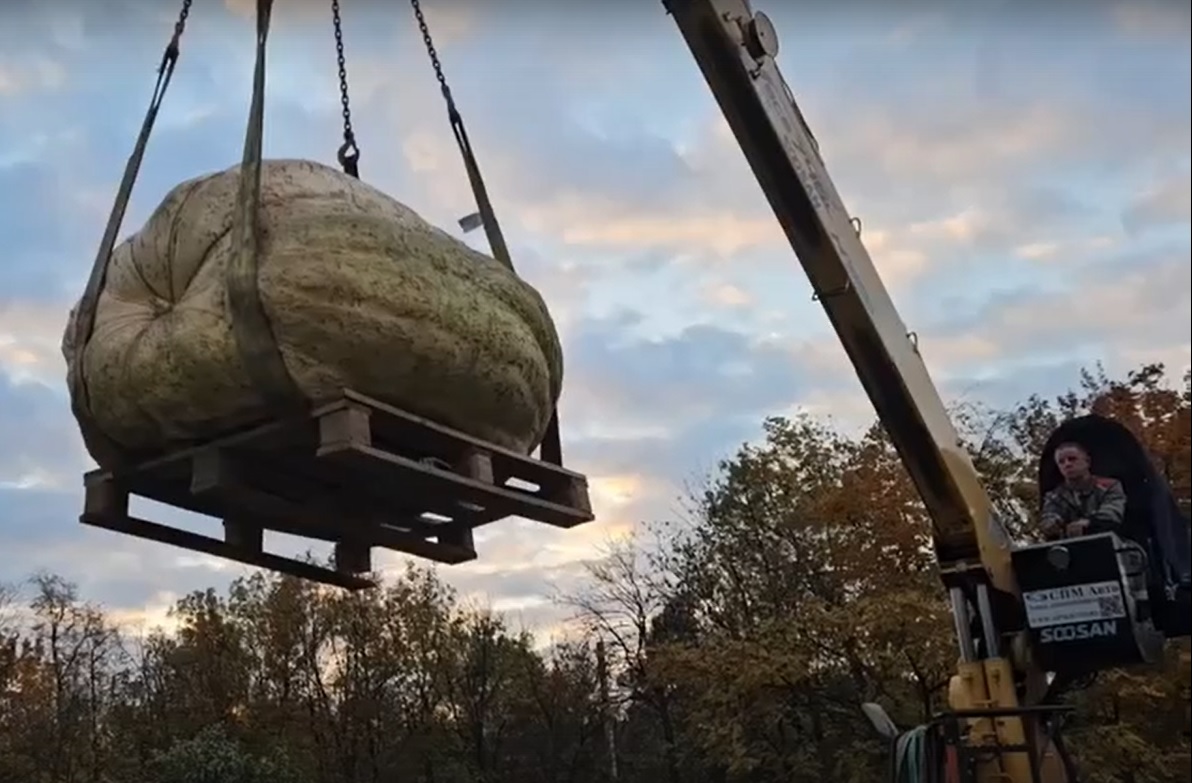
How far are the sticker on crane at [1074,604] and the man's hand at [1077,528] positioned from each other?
0.71 feet

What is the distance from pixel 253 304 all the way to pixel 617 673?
25.2 metres

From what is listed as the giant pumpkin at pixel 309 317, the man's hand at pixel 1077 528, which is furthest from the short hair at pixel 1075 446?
the giant pumpkin at pixel 309 317

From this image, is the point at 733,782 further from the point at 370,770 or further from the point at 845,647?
the point at 370,770

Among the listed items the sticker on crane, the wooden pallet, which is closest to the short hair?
the sticker on crane

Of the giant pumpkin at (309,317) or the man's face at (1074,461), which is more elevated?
the giant pumpkin at (309,317)

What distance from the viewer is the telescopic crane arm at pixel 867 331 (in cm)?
543

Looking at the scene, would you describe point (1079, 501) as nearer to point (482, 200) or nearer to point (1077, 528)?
point (1077, 528)

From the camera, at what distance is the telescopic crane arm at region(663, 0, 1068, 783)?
543 centimetres

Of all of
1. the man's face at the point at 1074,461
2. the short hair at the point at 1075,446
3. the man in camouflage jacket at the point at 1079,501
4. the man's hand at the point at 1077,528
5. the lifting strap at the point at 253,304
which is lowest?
the man's hand at the point at 1077,528

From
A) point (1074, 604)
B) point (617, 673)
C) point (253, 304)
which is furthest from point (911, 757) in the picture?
point (617, 673)

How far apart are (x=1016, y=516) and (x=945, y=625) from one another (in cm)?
209

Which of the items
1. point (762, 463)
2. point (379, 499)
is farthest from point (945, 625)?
point (379, 499)

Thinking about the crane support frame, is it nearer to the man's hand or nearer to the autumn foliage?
the man's hand

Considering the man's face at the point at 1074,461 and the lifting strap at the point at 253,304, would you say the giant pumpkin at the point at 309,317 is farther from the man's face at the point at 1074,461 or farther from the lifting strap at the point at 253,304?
the man's face at the point at 1074,461
